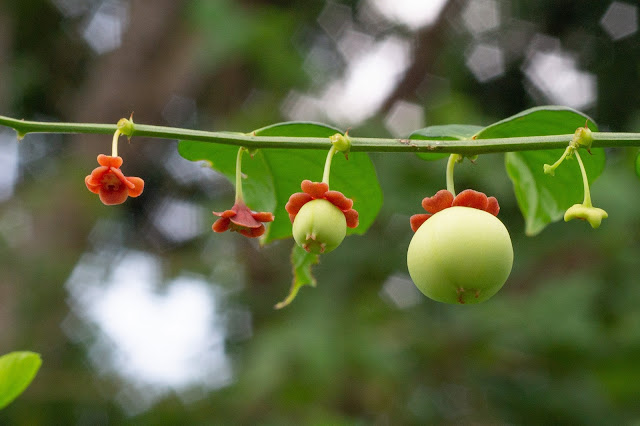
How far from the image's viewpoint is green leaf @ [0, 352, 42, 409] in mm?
1284

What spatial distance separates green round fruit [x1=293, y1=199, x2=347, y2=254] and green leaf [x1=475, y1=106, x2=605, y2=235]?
333 mm

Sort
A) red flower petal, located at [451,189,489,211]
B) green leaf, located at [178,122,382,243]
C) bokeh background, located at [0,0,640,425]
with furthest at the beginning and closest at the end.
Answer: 1. bokeh background, located at [0,0,640,425]
2. green leaf, located at [178,122,382,243]
3. red flower petal, located at [451,189,489,211]

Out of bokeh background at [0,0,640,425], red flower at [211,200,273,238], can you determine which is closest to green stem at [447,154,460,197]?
red flower at [211,200,273,238]

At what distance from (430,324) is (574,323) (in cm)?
98

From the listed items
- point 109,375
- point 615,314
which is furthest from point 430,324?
point 109,375

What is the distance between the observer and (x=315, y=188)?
1.21 m

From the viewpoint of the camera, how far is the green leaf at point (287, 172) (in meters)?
1.43

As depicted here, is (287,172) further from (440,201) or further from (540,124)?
(540,124)

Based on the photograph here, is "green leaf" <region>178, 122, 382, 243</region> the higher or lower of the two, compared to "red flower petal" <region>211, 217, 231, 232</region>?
higher

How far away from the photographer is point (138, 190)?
125 cm

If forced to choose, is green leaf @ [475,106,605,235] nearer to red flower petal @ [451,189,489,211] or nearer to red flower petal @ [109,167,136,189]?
red flower petal @ [451,189,489,211]

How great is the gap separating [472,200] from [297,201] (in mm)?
306

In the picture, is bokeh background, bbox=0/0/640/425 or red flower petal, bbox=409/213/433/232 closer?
red flower petal, bbox=409/213/433/232

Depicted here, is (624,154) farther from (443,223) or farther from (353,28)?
(443,223)
